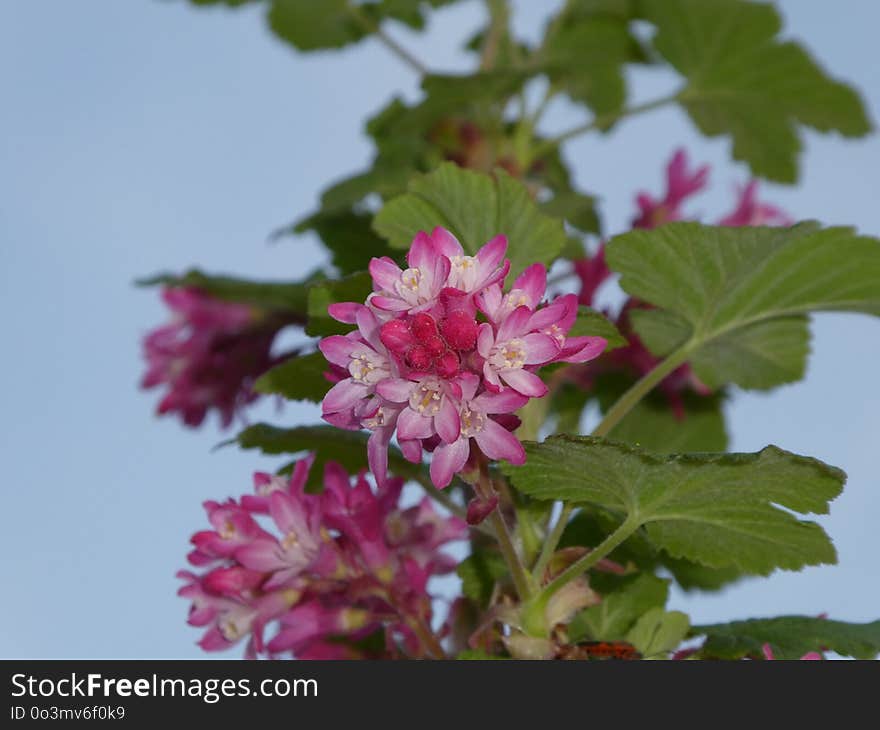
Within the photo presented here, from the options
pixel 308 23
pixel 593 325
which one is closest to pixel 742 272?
pixel 593 325

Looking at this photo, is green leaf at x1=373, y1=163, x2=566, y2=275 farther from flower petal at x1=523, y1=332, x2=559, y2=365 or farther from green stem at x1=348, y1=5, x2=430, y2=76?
green stem at x1=348, y1=5, x2=430, y2=76

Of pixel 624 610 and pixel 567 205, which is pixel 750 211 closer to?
pixel 567 205

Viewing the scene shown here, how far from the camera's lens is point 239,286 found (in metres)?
2.95

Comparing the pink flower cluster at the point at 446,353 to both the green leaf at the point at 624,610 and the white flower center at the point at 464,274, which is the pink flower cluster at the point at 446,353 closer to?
the white flower center at the point at 464,274

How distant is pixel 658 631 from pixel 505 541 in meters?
0.47

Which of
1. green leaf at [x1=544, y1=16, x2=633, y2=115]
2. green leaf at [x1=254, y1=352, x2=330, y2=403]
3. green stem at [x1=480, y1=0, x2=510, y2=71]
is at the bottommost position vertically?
green leaf at [x1=254, y1=352, x2=330, y2=403]

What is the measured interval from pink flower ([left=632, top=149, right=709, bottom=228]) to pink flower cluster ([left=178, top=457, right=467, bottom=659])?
127 centimetres

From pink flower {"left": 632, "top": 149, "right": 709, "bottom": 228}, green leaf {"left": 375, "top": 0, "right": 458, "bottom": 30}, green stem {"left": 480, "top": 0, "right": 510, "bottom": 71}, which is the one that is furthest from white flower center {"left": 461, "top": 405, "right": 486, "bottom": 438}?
green leaf {"left": 375, "top": 0, "right": 458, "bottom": 30}

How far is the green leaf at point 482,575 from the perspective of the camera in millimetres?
1984

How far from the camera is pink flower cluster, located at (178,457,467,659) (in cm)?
193

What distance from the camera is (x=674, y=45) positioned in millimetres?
3332

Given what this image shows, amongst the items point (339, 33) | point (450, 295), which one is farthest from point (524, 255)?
point (339, 33)

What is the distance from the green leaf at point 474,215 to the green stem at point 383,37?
1406mm

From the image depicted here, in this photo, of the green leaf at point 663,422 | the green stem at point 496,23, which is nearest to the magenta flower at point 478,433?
the green leaf at point 663,422
